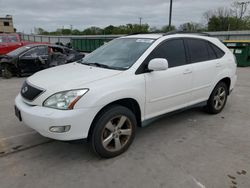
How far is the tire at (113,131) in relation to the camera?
2.68m

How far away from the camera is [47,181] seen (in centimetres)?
247

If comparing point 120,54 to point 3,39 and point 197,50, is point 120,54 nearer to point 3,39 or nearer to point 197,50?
point 197,50

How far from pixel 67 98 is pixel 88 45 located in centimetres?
2149

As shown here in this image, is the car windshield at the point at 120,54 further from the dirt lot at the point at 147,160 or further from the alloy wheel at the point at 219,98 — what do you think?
the alloy wheel at the point at 219,98

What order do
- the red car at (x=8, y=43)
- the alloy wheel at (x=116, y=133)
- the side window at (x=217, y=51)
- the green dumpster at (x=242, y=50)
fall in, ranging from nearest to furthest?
the alloy wheel at (x=116, y=133) < the side window at (x=217, y=51) < the red car at (x=8, y=43) < the green dumpster at (x=242, y=50)

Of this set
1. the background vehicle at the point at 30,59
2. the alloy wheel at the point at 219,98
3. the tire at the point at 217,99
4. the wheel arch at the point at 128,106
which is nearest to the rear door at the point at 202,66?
the tire at the point at 217,99

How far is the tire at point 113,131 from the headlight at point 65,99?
0.39 m

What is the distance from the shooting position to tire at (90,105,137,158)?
8.78 ft

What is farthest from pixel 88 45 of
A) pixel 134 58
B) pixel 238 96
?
pixel 134 58

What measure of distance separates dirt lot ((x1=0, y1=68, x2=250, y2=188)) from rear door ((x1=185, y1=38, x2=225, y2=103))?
62 cm

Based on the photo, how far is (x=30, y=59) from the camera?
8867mm

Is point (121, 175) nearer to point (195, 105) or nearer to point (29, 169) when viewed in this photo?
point (29, 169)

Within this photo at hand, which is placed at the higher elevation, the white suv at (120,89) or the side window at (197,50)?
the side window at (197,50)

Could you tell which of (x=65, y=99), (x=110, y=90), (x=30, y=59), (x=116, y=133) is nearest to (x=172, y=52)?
(x=110, y=90)
